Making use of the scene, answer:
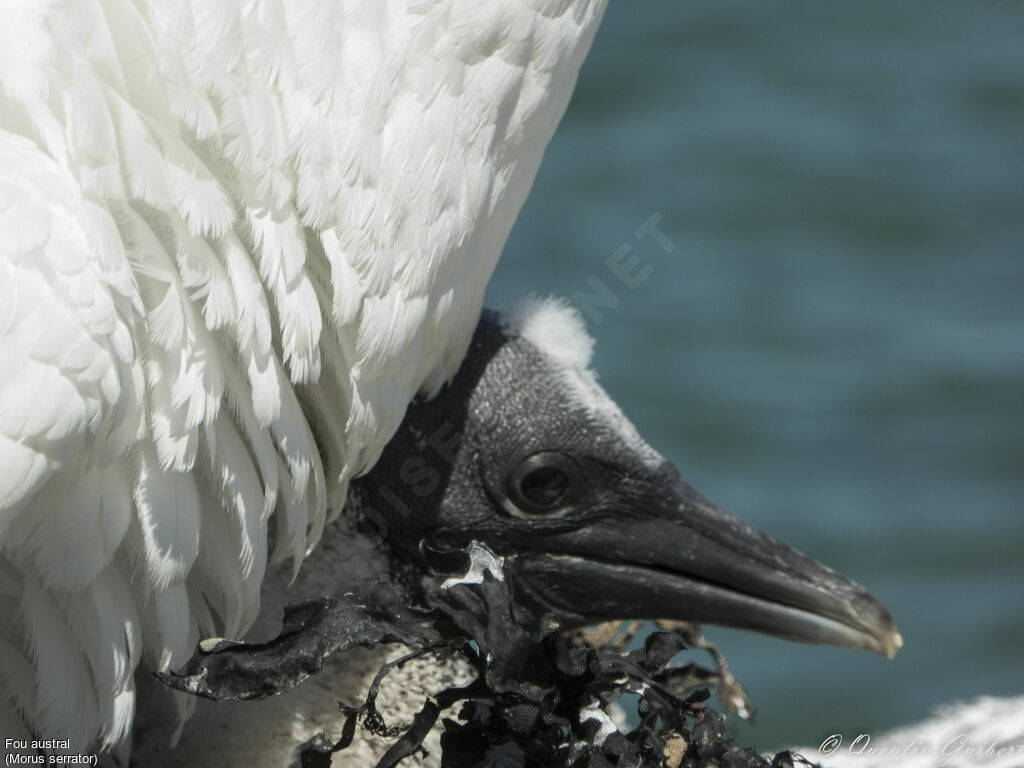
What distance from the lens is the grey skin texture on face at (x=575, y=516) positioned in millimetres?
2570

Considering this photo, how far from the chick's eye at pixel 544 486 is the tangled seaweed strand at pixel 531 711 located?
0.38m

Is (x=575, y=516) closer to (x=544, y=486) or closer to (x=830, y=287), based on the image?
(x=544, y=486)

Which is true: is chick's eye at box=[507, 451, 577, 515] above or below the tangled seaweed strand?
above

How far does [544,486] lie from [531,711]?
0.57 metres

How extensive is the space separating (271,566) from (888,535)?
3.14 m

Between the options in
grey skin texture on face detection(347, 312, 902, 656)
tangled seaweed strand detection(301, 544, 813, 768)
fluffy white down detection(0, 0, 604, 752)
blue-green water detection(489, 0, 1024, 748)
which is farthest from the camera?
blue-green water detection(489, 0, 1024, 748)

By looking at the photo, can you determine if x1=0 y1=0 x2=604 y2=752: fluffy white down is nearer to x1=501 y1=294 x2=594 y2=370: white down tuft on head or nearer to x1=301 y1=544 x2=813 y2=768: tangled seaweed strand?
x1=301 y1=544 x2=813 y2=768: tangled seaweed strand

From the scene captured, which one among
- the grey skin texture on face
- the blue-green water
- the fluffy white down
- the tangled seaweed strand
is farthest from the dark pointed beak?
the blue-green water

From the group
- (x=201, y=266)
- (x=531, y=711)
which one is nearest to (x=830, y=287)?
(x=531, y=711)

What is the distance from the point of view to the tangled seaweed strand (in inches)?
83.2

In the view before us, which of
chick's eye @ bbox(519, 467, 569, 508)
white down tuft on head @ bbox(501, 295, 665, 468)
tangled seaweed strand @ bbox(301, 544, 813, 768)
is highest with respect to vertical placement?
white down tuft on head @ bbox(501, 295, 665, 468)

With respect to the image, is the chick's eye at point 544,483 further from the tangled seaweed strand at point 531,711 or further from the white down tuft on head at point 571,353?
the tangled seaweed strand at point 531,711

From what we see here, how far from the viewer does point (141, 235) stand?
187 cm

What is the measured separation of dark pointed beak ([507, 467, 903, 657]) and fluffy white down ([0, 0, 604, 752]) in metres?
0.60
